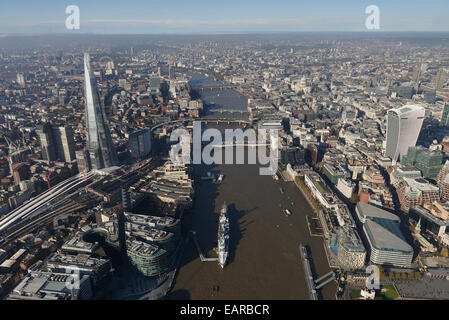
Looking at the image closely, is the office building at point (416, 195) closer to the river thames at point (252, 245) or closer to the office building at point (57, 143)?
the river thames at point (252, 245)

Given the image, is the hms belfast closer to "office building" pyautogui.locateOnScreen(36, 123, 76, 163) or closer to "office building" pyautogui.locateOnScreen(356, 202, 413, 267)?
"office building" pyautogui.locateOnScreen(356, 202, 413, 267)

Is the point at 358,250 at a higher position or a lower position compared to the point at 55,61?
lower

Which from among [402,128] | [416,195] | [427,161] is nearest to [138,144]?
[416,195]

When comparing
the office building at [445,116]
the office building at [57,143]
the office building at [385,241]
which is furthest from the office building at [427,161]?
the office building at [57,143]

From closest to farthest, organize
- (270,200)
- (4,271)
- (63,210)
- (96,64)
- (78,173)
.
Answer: (4,271) → (63,210) → (270,200) → (78,173) → (96,64)

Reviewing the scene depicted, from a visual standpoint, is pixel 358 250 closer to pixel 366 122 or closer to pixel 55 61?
pixel 366 122

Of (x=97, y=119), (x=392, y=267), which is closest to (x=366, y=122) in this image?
(x=392, y=267)
